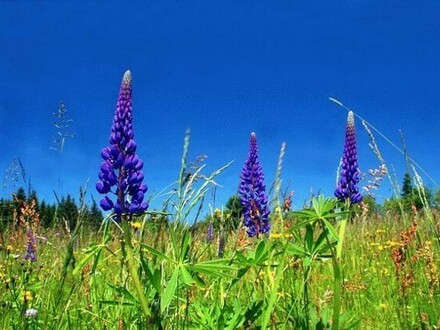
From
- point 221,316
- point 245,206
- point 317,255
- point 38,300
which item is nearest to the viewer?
point 221,316

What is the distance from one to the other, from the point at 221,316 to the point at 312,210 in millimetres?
578

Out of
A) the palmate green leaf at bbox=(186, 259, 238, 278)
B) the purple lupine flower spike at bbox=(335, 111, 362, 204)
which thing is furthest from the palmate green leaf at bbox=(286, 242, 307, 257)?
the purple lupine flower spike at bbox=(335, 111, 362, 204)

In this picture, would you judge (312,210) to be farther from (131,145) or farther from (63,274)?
(63,274)

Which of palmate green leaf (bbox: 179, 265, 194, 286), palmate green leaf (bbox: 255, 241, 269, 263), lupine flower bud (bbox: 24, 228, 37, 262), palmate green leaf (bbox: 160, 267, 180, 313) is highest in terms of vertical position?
lupine flower bud (bbox: 24, 228, 37, 262)

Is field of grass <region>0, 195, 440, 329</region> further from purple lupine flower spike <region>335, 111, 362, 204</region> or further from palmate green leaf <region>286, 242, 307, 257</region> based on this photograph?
purple lupine flower spike <region>335, 111, 362, 204</region>

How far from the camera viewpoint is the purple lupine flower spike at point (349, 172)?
2.96 m

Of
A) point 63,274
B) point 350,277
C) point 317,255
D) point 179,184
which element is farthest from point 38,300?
point 350,277

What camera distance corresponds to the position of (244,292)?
419 cm

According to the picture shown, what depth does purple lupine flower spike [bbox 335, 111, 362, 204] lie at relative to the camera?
2.96 metres

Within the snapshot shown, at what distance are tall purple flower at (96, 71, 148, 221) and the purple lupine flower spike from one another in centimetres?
115

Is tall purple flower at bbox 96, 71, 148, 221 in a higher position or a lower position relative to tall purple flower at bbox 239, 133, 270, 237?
lower

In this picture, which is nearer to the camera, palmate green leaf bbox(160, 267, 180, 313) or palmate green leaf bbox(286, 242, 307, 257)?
palmate green leaf bbox(160, 267, 180, 313)

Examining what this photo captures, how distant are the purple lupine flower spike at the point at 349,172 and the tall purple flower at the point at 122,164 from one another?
1.15 m

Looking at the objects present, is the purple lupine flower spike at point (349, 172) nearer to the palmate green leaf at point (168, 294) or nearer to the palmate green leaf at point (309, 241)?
the palmate green leaf at point (309, 241)
